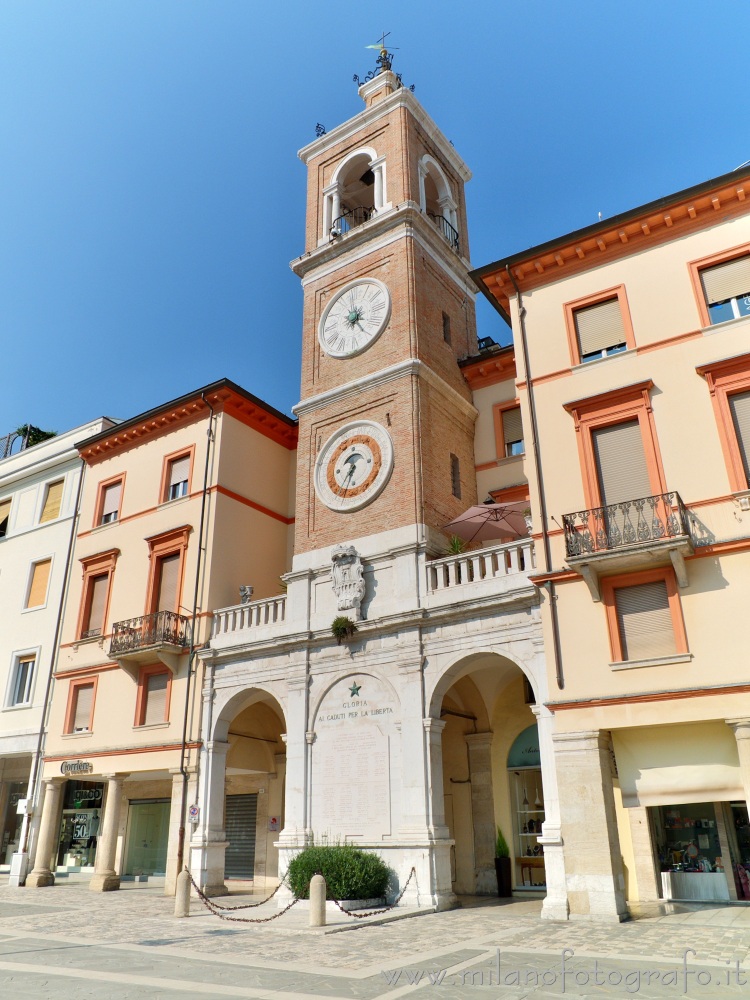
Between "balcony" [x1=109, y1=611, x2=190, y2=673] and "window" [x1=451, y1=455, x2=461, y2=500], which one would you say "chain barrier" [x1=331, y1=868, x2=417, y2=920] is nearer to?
"balcony" [x1=109, y1=611, x2=190, y2=673]

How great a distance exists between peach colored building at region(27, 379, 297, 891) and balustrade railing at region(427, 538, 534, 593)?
697cm

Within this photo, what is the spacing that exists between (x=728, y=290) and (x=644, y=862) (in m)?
13.1

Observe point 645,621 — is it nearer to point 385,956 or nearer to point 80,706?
point 385,956

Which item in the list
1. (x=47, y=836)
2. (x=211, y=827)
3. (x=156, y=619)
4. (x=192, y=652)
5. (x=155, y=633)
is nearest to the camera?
(x=211, y=827)

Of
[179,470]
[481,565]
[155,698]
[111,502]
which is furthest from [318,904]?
[111,502]

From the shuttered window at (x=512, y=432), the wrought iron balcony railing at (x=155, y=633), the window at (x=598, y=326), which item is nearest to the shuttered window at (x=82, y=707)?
the wrought iron balcony railing at (x=155, y=633)

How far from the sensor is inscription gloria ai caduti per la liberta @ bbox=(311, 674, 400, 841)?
18.5 m

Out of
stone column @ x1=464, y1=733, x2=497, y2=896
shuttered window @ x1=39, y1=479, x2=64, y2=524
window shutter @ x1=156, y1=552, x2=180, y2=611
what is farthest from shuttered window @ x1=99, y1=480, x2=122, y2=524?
stone column @ x1=464, y1=733, x2=497, y2=896

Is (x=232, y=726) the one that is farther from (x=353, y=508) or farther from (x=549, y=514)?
(x=549, y=514)

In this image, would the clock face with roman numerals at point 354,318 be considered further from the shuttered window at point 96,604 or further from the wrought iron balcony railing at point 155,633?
the shuttered window at point 96,604

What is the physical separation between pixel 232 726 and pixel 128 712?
11.2 feet

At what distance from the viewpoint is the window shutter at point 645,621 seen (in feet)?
50.5

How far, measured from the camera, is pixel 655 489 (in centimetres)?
1634

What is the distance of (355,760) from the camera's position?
62.8ft
